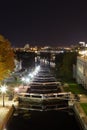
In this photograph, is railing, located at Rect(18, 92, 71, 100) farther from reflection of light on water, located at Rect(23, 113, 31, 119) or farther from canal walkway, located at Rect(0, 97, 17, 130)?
reflection of light on water, located at Rect(23, 113, 31, 119)

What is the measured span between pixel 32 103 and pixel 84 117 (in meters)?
12.1

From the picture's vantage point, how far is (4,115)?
3006cm

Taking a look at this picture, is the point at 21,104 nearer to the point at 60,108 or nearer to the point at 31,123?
the point at 60,108

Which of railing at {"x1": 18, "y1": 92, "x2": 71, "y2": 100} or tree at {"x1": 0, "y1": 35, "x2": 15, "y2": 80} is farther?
tree at {"x1": 0, "y1": 35, "x2": 15, "y2": 80}

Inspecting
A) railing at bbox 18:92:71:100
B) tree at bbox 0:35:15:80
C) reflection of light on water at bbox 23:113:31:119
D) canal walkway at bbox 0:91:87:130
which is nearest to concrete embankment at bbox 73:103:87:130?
canal walkway at bbox 0:91:87:130

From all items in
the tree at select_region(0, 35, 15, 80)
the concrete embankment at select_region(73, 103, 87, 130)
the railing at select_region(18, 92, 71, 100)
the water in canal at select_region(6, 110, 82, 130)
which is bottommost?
the water in canal at select_region(6, 110, 82, 130)

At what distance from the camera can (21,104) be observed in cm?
3903

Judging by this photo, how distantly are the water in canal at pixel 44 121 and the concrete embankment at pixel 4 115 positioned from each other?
0.43 metres

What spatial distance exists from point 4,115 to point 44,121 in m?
3.51

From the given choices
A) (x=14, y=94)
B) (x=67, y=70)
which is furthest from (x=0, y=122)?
(x=67, y=70)

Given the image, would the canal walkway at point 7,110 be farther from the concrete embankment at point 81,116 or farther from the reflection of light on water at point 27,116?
the reflection of light on water at point 27,116

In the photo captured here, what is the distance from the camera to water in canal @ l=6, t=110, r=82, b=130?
1166 inches

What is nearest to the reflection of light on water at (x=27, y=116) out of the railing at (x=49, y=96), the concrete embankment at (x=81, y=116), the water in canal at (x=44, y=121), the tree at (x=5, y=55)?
the water in canal at (x=44, y=121)

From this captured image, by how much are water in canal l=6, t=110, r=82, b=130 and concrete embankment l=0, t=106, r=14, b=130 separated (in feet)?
1.42
